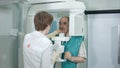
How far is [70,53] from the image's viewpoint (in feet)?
7.30

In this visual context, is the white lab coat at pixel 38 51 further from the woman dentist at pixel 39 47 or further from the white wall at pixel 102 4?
the white wall at pixel 102 4

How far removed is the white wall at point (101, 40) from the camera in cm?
289

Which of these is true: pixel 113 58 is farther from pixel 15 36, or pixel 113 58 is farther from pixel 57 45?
pixel 15 36

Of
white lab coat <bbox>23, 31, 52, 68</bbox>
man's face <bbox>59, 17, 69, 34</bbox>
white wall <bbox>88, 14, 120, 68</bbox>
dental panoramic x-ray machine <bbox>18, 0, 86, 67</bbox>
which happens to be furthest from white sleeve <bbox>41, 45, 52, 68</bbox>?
white wall <bbox>88, 14, 120, 68</bbox>

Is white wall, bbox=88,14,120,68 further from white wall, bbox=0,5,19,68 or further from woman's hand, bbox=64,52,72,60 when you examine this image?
white wall, bbox=0,5,19,68

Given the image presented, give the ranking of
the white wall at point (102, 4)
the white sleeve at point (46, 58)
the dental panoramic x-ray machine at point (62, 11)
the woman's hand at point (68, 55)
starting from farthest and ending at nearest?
the white wall at point (102, 4) → the dental panoramic x-ray machine at point (62, 11) → the woman's hand at point (68, 55) → the white sleeve at point (46, 58)

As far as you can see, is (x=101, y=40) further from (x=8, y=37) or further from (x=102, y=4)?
(x=8, y=37)

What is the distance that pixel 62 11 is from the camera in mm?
2480

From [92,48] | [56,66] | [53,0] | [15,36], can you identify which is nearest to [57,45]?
[56,66]

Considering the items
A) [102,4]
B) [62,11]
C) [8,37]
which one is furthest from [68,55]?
[102,4]

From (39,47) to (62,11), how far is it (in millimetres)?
812

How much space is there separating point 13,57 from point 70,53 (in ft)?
2.78

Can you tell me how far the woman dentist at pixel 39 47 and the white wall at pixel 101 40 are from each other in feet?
4.05

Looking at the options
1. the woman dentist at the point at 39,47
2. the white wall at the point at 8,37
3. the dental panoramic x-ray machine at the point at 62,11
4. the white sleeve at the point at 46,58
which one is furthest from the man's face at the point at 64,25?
the white wall at the point at 8,37
